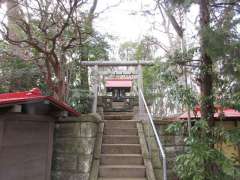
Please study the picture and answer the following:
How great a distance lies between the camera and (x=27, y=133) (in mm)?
3926

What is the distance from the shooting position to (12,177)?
3.55 metres

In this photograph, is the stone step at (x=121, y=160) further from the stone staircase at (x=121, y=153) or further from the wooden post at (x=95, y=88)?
the wooden post at (x=95, y=88)

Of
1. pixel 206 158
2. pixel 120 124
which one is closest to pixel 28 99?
pixel 206 158

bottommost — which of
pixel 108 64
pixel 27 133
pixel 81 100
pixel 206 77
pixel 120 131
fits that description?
pixel 120 131

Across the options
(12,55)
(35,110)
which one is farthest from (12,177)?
(12,55)

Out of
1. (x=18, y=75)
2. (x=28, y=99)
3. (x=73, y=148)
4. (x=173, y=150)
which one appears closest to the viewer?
(x=28, y=99)

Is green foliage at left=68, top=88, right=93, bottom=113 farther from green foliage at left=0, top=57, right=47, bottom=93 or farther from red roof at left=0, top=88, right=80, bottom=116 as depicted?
red roof at left=0, top=88, right=80, bottom=116

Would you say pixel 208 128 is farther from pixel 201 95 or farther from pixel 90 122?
pixel 90 122

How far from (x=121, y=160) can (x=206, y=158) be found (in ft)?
6.86

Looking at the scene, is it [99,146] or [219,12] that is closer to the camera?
[219,12]

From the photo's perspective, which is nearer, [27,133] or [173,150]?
[27,133]

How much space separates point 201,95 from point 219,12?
1.36 meters

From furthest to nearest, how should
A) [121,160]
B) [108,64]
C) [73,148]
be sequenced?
[108,64] → [121,160] → [73,148]

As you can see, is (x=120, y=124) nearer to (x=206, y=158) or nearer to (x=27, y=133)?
(x=27, y=133)
